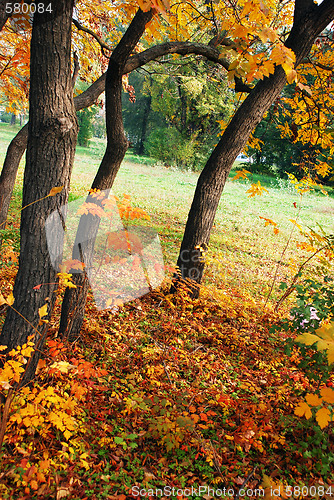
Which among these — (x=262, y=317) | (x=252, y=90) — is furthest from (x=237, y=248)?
(x=252, y=90)

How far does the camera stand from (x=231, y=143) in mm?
3979

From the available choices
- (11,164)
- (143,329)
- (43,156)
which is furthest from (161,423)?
(11,164)

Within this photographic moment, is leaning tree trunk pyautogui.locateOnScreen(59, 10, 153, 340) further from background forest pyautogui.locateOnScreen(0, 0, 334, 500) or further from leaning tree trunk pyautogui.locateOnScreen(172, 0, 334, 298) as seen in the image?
leaning tree trunk pyautogui.locateOnScreen(172, 0, 334, 298)

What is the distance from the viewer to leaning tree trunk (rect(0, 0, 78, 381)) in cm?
193

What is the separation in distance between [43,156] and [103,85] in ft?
10.0

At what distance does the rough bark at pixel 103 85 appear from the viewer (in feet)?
10.7

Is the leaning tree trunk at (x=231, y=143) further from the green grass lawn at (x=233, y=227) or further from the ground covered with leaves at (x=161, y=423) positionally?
the ground covered with leaves at (x=161, y=423)

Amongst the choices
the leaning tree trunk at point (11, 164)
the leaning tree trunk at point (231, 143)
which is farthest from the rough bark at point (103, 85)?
the leaning tree trunk at point (231, 143)

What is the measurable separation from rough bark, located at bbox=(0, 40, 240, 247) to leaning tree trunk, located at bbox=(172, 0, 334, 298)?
482 millimetres

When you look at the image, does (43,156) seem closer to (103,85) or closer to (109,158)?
(109,158)

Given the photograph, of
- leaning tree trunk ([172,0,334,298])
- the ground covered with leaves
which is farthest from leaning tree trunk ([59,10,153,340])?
leaning tree trunk ([172,0,334,298])

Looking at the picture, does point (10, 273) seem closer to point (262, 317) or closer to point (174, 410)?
point (174, 410)

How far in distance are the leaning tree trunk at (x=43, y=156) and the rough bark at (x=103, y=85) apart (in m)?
0.29

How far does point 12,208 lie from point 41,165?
19.6 ft
